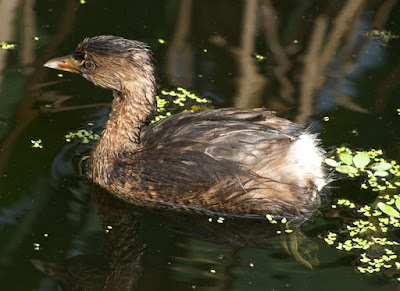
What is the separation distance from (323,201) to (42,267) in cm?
200

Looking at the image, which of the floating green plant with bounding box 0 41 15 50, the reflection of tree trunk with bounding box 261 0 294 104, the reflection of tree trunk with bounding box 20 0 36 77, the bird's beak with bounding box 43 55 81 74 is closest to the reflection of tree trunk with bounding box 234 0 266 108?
the reflection of tree trunk with bounding box 261 0 294 104

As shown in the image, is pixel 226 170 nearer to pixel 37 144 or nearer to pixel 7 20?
pixel 37 144

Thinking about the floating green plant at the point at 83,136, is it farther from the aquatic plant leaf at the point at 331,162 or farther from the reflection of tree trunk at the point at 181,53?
the aquatic plant leaf at the point at 331,162

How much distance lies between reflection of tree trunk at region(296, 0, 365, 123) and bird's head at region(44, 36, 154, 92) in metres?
1.48

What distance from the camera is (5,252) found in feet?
16.9

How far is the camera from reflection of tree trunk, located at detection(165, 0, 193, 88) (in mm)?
7204

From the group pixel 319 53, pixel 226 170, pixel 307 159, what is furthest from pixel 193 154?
pixel 319 53

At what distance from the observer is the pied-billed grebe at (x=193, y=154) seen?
5.64 metres

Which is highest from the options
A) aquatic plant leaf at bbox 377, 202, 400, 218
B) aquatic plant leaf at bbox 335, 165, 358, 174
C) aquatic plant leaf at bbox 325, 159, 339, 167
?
aquatic plant leaf at bbox 325, 159, 339, 167

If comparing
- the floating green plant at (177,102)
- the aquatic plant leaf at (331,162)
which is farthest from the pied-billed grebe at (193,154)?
the floating green plant at (177,102)

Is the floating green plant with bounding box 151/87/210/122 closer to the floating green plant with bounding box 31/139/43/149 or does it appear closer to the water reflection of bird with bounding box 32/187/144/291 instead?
the floating green plant with bounding box 31/139/43/149

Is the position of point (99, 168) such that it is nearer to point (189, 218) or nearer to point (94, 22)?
point (189, 218)

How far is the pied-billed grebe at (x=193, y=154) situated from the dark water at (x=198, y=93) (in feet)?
0.49

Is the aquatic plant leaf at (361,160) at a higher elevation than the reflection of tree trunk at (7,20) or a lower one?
higher
